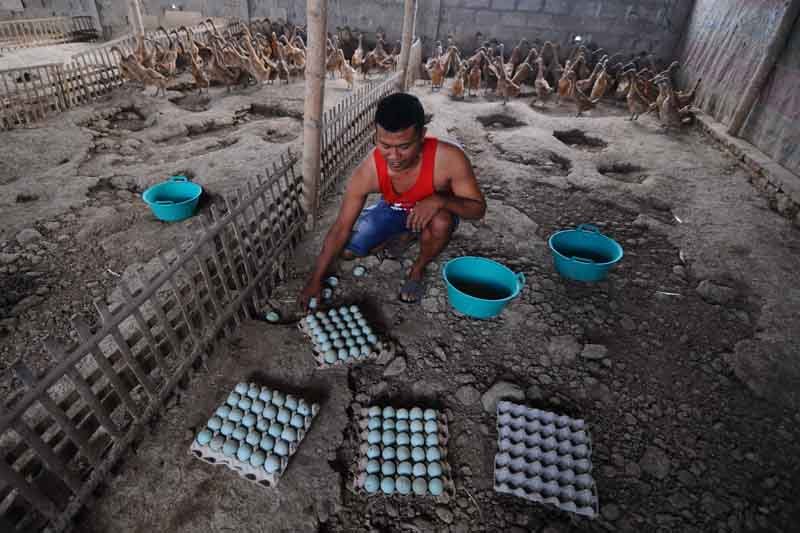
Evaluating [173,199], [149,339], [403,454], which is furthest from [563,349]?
[173,199]

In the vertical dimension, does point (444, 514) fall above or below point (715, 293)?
below

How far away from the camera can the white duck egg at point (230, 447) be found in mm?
2174

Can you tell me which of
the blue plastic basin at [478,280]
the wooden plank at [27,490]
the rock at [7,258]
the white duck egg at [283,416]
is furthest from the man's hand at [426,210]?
the rock at [7,258]

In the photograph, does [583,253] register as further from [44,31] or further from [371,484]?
[44,31]

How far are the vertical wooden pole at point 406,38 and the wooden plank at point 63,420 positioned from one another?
7033 mm

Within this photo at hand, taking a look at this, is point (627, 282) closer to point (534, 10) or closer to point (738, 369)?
point (738, 369)

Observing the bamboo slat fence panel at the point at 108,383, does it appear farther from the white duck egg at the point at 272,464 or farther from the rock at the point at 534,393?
the rock at the point at 534,393

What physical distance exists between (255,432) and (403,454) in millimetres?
834

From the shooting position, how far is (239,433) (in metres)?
2.26

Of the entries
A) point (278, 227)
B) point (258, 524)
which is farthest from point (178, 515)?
point (278, 227)

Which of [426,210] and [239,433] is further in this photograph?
[426,210]

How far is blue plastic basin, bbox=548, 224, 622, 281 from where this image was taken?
3.37m

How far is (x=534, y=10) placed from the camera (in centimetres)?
1029

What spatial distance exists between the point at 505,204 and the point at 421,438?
10.6 feet
